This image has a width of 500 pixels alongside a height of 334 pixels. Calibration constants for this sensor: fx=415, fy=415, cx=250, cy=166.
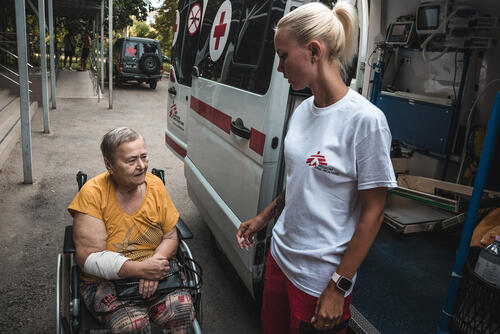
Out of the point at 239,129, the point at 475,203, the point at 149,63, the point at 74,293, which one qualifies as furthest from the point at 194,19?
the point at 149,63

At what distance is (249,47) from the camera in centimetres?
265

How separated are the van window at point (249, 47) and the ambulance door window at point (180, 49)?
1.14 meters

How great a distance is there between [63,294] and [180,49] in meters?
3.07

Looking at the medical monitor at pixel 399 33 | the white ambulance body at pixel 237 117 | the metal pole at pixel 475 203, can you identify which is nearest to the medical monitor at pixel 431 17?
the medical monitor at pixel 399 33

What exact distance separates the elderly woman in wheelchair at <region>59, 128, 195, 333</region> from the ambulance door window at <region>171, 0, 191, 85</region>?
2.23m

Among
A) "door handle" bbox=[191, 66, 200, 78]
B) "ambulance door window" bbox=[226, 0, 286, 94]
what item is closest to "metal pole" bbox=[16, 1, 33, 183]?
"door handle" bbox=[191, 66, 200, 78]

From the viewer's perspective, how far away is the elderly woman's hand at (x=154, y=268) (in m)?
2.02

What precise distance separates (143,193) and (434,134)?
361 cm

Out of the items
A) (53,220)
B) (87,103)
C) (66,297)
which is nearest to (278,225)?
(66,297)

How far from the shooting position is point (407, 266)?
11.2 ft

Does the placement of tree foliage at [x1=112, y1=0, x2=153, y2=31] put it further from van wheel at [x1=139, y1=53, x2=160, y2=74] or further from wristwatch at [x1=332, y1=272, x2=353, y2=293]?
wristwatch at [x1=332, y1=272, x2=353, y2=293]

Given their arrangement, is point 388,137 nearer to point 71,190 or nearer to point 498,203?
point 498,203

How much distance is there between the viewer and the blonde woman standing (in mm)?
1322

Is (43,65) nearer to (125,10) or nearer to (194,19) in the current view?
(194,19)
